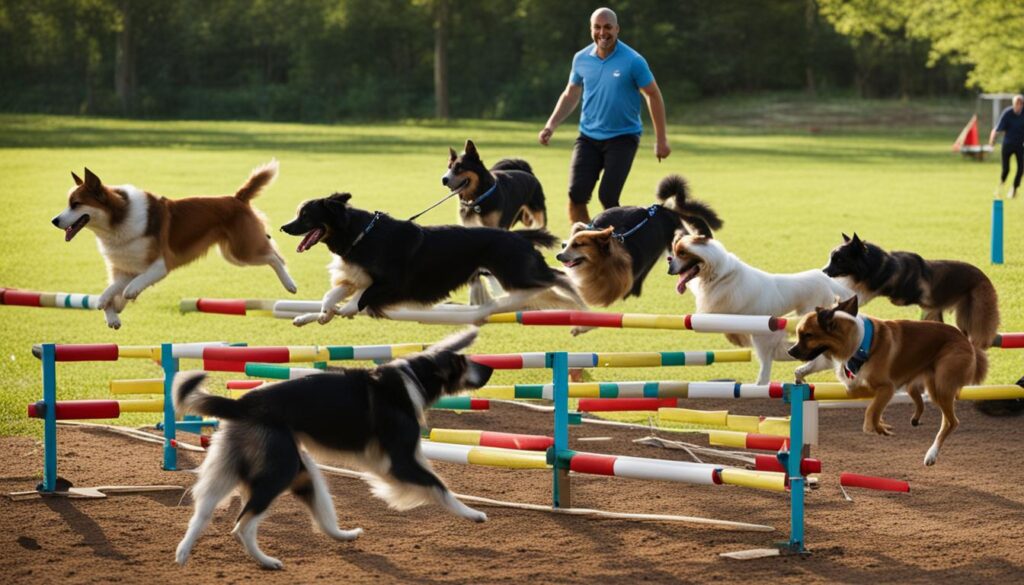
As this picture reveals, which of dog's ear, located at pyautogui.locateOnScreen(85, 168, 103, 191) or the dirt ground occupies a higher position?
dog's ear, located at pyautogui.locateOnScreen(85, 168, 103, 191)

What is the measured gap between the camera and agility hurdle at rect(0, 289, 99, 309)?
9.04 meters

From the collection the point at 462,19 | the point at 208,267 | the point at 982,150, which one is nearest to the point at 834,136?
the point at 982,150

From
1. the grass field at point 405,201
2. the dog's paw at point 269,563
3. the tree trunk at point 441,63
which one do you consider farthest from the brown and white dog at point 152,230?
the tree trunk at point 441,63

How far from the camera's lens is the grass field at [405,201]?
47.7ft

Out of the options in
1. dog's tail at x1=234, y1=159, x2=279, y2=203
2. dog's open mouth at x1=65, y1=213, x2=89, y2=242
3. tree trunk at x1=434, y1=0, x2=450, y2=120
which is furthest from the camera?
tree trunk at x1=434, y1=0, x2=450, y2=120

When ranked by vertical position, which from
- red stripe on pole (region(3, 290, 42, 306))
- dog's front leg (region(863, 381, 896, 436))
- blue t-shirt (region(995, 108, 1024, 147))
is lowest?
dog's front leg (region(863, 381, 896, 436))

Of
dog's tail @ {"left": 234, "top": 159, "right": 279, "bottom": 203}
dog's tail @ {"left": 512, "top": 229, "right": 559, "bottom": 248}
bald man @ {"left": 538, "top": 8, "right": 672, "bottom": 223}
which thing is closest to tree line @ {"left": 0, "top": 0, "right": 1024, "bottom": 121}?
bald man @ {"left": 538, "top": 8, "right": 672, "bottom": 223}

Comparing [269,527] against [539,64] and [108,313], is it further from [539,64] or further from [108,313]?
[539,64]

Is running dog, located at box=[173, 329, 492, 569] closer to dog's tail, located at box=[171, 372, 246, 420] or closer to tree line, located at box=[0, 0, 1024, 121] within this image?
dog's tail, located at box=[171, 372, 246, 420]

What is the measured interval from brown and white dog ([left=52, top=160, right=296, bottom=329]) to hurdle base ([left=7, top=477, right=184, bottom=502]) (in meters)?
1.28

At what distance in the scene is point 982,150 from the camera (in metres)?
39.7

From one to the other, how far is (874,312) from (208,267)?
1025 cm

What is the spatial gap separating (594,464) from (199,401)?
2.17m

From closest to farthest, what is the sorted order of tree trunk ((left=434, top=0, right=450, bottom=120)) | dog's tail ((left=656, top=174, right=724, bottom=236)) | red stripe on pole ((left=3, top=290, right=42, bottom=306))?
red stripe on pole ((left=3, top=290, right=42, bottom=306)), dog's tail ((left=656, top=174, right=724, bottom=236)), tree trunk ((left=434, top=0, right=450, bottom=120))
